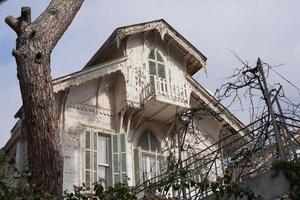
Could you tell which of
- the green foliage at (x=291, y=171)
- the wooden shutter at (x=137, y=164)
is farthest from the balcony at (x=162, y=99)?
the green foliage at (x=291, y=171)

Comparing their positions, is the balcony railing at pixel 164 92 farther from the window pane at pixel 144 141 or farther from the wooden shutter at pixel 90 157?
the wooden shutter at pixel 90 157

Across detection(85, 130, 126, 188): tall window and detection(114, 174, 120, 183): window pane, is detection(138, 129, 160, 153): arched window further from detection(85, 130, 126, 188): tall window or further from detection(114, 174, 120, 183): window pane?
detection(114, 174, 120, 183): window pane

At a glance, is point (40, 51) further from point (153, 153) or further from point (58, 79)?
point (153, 153)

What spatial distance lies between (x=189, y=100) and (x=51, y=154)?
8.91 metres

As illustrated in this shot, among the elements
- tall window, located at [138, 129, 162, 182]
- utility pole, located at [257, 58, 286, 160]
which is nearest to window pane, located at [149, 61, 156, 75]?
tall window, located at [138, 129, 162, 182]

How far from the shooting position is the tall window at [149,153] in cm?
1448

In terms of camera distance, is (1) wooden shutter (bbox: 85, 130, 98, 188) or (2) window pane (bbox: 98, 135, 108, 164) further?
(2) window pane (bbox: 98, 135, 108, 164)

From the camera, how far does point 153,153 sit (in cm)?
1495

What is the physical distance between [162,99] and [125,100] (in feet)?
3.48

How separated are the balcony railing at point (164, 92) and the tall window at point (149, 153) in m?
1.21

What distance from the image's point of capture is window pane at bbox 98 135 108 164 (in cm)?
1400

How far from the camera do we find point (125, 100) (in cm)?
1446

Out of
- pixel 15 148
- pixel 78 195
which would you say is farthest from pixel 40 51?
pixel 15 148

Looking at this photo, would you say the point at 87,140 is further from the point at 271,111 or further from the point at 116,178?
the point at 271,111
